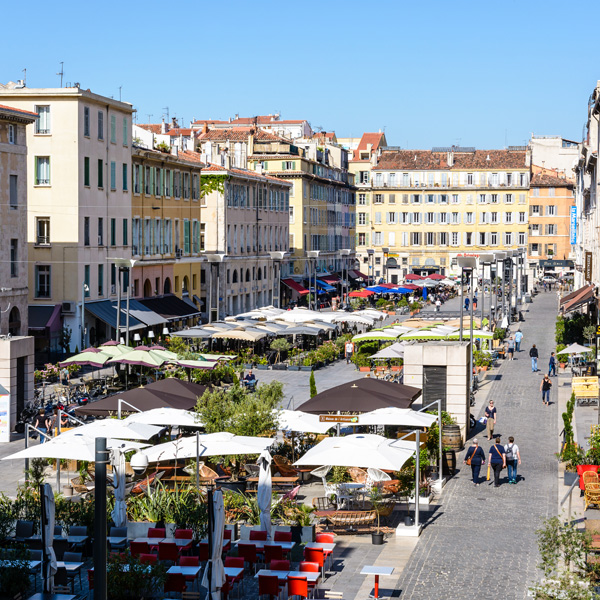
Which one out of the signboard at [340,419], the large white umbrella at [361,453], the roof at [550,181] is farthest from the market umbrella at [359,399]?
the roof at [550,181]

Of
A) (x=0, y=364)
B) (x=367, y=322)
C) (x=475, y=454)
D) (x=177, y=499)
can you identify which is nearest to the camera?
(x=177, y=499)

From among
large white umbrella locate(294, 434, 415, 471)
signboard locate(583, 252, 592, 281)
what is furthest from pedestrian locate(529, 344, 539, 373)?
large white umbrella locate(294, 434, 415, 471)

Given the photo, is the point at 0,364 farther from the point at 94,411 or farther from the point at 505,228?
the point at 505,228

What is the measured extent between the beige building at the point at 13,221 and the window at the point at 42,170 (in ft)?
22.7

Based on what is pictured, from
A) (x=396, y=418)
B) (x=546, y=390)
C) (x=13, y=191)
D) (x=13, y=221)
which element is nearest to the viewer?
(x=396, y=418)

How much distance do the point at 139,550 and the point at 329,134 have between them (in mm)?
115297

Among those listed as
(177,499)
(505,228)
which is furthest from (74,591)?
(505,228)

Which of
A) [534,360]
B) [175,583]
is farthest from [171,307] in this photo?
[175,583]

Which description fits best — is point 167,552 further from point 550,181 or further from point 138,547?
point 550,181

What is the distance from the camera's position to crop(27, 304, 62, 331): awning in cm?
5275

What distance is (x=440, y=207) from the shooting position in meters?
126

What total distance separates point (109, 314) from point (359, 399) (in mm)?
29813

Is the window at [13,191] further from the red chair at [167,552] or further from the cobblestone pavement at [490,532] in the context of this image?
the red chair at [167,552]

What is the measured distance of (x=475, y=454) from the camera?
2562 cm
